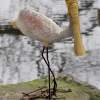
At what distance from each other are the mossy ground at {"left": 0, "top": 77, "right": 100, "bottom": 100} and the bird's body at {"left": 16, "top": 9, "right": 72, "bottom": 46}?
0.32 m


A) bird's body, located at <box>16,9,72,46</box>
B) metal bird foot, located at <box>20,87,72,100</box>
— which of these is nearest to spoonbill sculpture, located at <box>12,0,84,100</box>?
bird's body, located at <box>16,9,72,46</box>

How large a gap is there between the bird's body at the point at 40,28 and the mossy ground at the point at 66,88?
324 millimetres

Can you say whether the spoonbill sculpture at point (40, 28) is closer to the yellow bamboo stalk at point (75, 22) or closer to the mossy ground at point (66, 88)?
the yellow bamboo stalk at point (75, 22)

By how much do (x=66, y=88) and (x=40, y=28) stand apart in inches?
18.6

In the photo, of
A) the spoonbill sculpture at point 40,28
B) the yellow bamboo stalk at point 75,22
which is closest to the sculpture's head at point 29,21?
the spoonbill sculpture at point 40,28

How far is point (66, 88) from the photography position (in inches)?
76.9

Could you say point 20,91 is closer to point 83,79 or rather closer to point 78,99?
point 78,99

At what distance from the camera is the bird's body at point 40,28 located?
1.57m

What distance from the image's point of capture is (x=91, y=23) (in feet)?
8.75

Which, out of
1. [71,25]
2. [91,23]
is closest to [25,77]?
[91,23]

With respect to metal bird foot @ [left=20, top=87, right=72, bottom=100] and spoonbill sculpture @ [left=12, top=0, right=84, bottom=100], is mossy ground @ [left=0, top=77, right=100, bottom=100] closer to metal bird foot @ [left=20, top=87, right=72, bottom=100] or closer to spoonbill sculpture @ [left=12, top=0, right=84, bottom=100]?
metal bird foot @ [left=20, top=87, right=72, bottom=100]

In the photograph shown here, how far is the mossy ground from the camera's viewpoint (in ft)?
5.95

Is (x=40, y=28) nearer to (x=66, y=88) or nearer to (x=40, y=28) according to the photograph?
(x=40, y=28)

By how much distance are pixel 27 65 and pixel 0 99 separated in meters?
0.71
